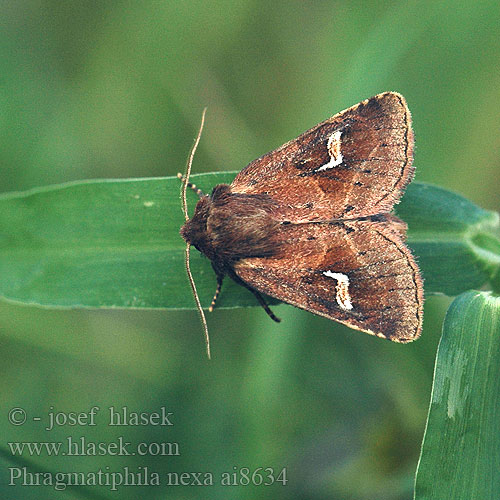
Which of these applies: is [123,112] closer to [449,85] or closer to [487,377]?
[449,85]

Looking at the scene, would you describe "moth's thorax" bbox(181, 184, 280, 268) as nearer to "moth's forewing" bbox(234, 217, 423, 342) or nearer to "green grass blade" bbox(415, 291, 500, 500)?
"moth's forewing" bbox(234, 217, 423, 342)

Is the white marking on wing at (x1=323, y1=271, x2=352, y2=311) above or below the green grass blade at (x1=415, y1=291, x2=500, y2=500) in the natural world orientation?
above

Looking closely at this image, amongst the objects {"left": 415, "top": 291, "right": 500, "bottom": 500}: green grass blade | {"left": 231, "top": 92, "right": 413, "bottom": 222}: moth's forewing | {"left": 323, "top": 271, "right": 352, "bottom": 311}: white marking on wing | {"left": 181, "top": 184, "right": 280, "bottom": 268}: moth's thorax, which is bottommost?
{"left": 415, "top": 291, "right": 500, "bottom": 500}: green grass blade

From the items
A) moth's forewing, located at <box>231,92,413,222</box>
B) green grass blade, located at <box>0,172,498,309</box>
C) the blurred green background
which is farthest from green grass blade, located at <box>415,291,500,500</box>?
the blurred green background

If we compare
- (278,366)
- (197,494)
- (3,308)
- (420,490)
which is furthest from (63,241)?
(420,490)

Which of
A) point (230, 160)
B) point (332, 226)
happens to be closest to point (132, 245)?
point (332, 226)

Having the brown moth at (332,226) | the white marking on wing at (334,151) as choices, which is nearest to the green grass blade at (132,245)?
the brown moth at (332,226)

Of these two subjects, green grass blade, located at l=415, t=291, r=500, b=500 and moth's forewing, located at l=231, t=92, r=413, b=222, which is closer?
green grass blade, located at l=415, t=291, r=500, b=500

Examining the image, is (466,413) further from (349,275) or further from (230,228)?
(230,228)
